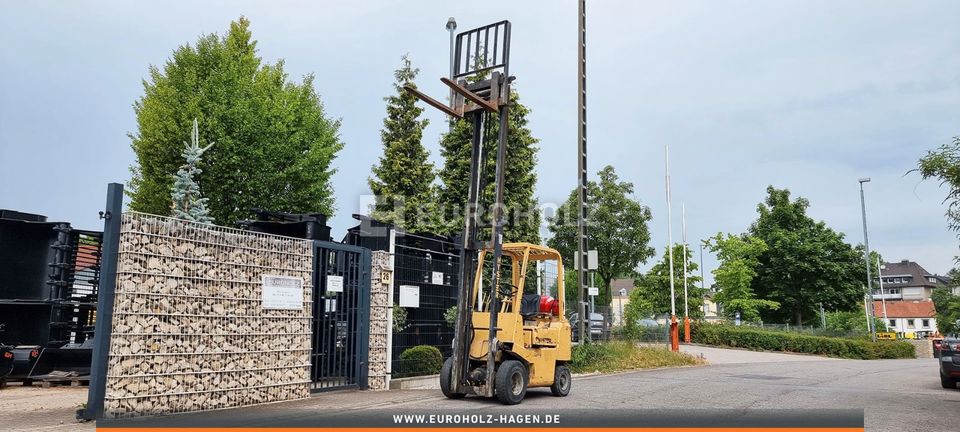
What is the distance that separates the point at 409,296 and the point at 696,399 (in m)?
5.45

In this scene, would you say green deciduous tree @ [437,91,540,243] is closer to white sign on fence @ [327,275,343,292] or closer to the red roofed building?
white sign on fence @ [327,275,343,292]

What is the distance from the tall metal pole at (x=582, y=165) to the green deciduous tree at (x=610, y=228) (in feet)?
64.3

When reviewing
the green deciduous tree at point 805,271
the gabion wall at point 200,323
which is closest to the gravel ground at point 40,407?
the gabion wall at point 200,323

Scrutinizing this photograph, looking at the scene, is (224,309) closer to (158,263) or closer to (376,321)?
(158,263)

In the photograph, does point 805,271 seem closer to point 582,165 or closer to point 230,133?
point 582,165

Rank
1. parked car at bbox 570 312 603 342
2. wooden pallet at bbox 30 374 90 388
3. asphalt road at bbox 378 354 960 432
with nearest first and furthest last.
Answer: asphalt road at bbox 378 354 960 432, wooden pallet at bbox 30 374 90 388, parked car at bbox 570 312 603 342

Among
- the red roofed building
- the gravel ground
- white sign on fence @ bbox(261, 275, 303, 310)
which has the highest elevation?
the red roofed building

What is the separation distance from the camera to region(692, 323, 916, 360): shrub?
33938mm

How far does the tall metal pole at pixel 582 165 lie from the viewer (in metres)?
17.9

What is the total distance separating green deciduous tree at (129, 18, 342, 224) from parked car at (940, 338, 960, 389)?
22.2 m

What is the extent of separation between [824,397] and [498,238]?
6816 mm

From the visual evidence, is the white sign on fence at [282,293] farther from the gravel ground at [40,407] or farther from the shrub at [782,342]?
the shrub at [782,342]

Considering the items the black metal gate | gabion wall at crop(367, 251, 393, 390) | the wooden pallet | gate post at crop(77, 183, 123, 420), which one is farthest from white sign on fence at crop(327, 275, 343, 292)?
the wooden pallet

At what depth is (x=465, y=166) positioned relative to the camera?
27422mm
